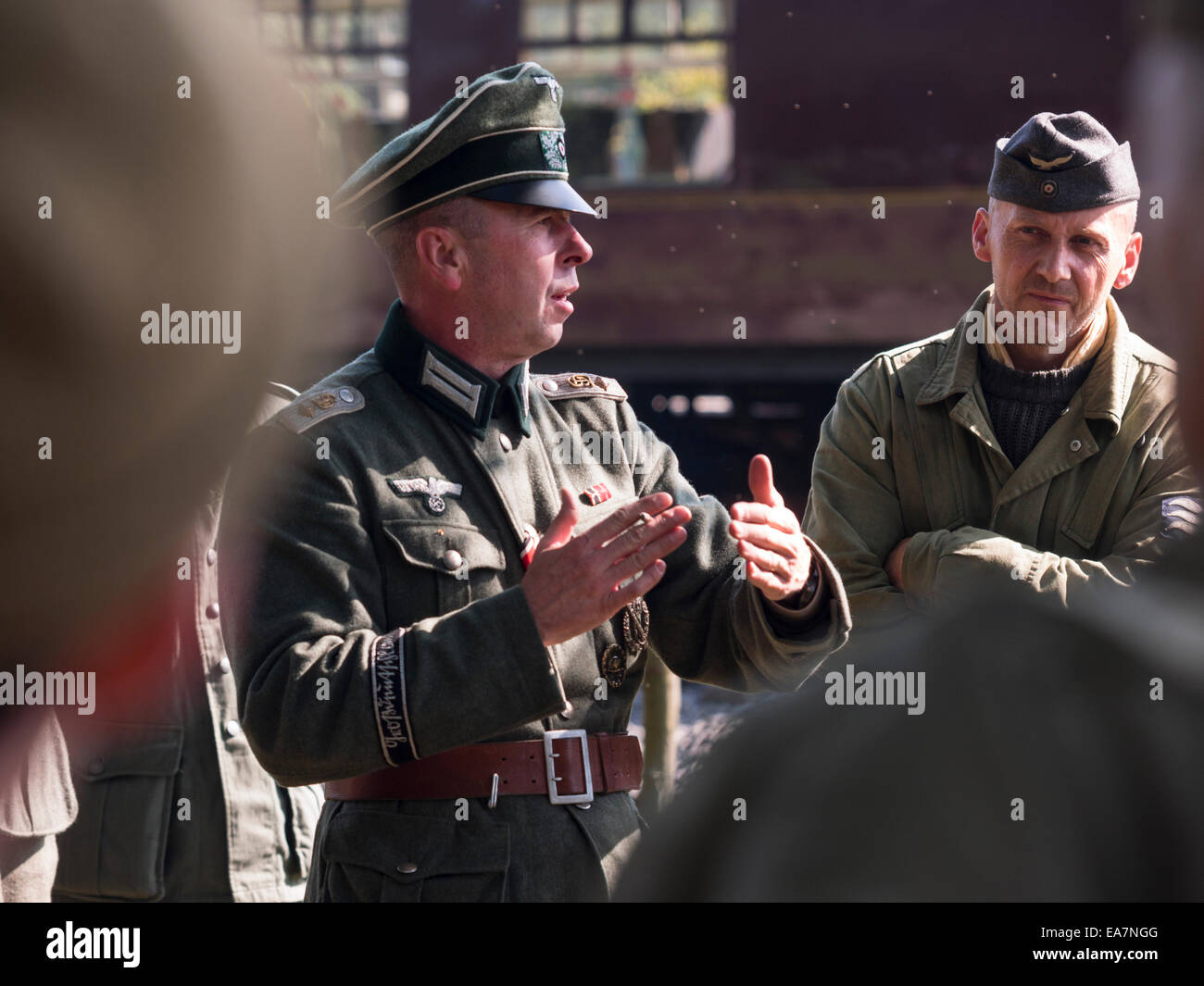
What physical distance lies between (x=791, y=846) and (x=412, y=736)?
122 centimetres

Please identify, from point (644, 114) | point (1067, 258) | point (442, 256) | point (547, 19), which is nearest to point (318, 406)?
point (442, 256)

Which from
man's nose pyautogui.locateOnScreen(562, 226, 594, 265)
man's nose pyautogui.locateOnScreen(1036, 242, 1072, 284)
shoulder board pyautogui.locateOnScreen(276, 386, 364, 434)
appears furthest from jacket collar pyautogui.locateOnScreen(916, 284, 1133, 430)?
shoulder board pyautogui.locateOnScreen(276, 386, 364, 434)

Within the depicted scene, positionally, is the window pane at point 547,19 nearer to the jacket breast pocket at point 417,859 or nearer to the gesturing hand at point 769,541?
the gesturing hand at point 769,541

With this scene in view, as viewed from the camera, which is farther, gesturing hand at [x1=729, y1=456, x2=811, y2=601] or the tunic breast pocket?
the tunic breast pocket

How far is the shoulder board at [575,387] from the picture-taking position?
2.25 metres

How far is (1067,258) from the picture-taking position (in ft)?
8.02

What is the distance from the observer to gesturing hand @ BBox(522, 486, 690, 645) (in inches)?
66.7

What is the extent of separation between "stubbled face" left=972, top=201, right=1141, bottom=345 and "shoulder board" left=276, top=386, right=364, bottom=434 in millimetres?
1171

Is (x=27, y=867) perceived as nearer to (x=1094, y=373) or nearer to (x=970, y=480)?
(x=970, y=480)

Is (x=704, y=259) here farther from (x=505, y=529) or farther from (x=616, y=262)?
(x=505, y=529)

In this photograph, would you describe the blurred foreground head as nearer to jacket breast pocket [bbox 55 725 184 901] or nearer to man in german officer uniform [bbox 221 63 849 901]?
man in german officer uniform [bbox 221 63 849 901]

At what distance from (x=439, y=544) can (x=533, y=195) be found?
1.78ft

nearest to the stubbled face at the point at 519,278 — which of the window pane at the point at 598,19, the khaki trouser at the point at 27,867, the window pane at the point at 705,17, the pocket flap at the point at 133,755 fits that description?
the pocket flap at the point at 133,755

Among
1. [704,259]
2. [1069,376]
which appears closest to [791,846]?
[1069,376]
